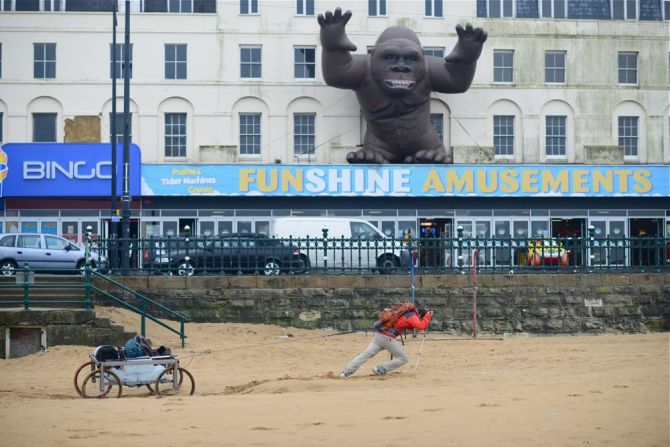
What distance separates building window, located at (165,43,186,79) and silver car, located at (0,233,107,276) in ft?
49.1

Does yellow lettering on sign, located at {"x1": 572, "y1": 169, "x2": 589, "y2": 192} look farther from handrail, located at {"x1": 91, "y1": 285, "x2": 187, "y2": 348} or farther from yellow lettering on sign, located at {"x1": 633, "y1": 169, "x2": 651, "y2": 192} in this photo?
handrail, located at {"x1": 91, "y1": 285, "x2": 187, "y2": 348}

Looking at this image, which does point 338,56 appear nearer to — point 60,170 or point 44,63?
point 60,170

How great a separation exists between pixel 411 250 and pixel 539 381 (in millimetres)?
8853

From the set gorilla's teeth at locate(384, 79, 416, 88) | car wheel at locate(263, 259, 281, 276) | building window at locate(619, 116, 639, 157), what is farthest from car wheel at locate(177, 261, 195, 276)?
building window at locate(619, 116, 639, 157)

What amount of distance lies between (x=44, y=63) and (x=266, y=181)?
10704 mm

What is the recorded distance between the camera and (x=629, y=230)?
48000 mm

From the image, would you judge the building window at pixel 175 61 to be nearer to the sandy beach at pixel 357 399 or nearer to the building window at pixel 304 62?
the building window at pixel 304 62

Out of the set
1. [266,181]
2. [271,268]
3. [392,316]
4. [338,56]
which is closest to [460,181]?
[338,56]

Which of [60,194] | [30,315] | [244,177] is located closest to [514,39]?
[244,177]

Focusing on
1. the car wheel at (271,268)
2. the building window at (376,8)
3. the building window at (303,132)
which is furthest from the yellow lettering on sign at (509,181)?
the car wheel at (271,268)

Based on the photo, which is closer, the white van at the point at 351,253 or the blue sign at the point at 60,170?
the white van at the point at 351,253

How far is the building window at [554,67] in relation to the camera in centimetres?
4891

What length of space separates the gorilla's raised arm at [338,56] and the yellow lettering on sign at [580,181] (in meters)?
10.0

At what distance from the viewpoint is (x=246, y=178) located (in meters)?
44.9
